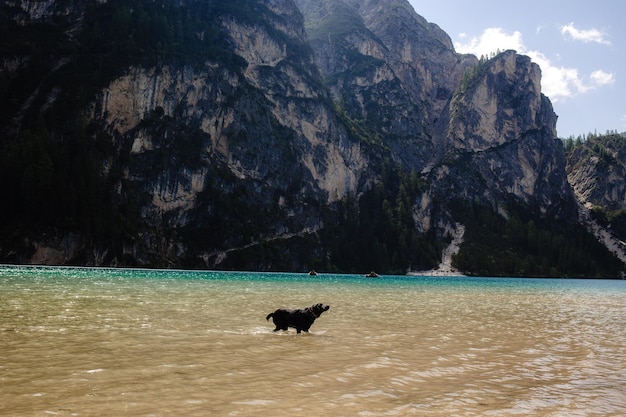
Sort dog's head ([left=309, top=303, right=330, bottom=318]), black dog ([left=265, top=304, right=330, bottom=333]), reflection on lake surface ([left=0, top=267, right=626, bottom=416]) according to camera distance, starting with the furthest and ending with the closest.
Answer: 1. dog's head ([left=309, top=303, right=330, bottom=318])
2. black dog ([left=265, top=304, right=330, bottom=333])
3. reflection on lake surface ([left=0, top=267, right=626, bottom=416])

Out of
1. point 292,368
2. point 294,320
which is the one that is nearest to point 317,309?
point 294,320

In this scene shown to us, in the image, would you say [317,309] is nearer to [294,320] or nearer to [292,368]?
[294,320]

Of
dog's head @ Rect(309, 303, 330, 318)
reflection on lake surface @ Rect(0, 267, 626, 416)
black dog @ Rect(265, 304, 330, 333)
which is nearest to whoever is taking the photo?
reflection on lake surface @ Rect(0, 267, 626, 416)

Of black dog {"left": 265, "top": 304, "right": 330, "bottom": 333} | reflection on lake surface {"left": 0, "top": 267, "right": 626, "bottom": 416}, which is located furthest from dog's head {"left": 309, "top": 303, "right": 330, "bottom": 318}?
reflection on lake surface {"left": 0, "top": 267, "right": 626, "bottom": 416}

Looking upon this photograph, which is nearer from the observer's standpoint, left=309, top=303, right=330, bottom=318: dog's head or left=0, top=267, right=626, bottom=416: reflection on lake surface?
left=0, top=267, right=626, bottom=416: reflection on lake surface

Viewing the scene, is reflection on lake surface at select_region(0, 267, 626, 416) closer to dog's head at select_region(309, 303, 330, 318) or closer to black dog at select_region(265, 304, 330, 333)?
black dog at select_region(265, 304, 330, 333)

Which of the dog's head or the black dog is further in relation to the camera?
the dog's head

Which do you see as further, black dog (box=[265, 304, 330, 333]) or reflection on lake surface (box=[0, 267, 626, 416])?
black dog (box=[265, 304, 330, 333])

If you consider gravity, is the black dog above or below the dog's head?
below

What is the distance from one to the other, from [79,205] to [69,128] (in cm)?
3059

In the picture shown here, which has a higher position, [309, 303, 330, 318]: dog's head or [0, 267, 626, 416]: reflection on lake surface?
[309, 303, 330, 318]: dog's head

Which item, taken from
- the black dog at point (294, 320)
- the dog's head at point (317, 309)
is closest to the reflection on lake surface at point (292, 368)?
the black dog at point (294, 320)

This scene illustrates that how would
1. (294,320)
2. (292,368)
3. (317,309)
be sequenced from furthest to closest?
(317,309)
(294,320)
(292,368)

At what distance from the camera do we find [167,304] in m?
28.4
